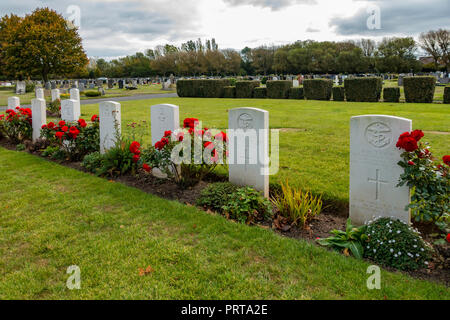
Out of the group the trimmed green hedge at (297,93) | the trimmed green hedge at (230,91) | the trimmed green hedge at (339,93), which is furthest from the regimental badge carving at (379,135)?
the trimmed green hedge at (230,91)

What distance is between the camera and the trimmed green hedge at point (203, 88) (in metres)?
26.5

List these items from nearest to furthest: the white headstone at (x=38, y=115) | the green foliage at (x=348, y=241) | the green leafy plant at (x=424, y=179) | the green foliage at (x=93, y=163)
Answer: the green leafy plant at (x=424, y=179)
the green foliage at (x=348, y=241)
the green foliage at (x=93, y=163)
the white headstone at (x=38, y=115)

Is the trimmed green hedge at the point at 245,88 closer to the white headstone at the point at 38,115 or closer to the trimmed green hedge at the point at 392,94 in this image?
the trimmed green hedge at the point at 392,94

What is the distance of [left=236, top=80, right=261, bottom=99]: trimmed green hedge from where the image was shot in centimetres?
2485

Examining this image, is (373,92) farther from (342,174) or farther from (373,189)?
(373,189)

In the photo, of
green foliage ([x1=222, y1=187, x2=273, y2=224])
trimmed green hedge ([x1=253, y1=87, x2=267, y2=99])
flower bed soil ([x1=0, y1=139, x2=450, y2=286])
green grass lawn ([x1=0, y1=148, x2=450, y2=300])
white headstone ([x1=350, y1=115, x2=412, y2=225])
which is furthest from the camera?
trimmed green hedge ([x1=253, y1=87, x2=267, y2=99])

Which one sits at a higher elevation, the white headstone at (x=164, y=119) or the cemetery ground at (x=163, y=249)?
the white headstone at (x=164, y=119)

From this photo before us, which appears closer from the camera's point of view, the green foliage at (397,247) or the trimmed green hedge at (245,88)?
the green foliage at (397,247)

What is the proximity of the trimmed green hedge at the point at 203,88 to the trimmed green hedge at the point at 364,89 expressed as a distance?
967cm

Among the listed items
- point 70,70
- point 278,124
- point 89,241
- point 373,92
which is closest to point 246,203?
point 89,241

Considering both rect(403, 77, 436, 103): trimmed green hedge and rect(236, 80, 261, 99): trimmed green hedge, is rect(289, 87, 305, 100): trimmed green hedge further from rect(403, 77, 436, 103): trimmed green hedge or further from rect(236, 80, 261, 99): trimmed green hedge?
rect(403, 77, 436, 103): trimmed green hedge

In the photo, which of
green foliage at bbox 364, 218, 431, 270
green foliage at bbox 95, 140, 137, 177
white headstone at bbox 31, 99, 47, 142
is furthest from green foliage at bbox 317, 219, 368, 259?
white headstone at bbox 31, 99, 47, 142

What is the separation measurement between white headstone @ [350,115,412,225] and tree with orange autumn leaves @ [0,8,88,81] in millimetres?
33872

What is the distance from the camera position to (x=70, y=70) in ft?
112
